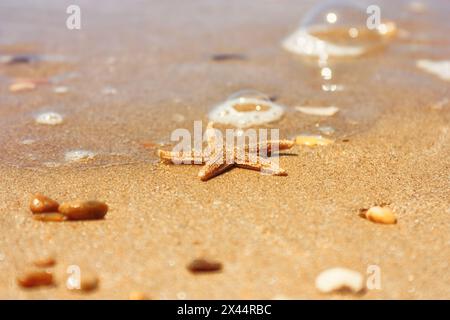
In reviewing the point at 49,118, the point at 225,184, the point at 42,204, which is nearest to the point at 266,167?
the point at 225,184

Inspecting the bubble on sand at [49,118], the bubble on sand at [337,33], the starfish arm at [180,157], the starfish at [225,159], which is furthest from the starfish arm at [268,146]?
the bubble on sand at [337,33]

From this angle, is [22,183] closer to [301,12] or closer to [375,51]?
[375,51]

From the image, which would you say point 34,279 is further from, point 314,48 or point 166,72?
point 314,48

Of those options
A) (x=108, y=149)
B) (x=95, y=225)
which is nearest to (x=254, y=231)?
(x=95, y=225)

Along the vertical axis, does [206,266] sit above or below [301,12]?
below

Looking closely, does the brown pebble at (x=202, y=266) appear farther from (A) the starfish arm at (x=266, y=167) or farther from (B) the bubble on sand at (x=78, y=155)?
(B) the bubble on sand at (x=78, y=155)
